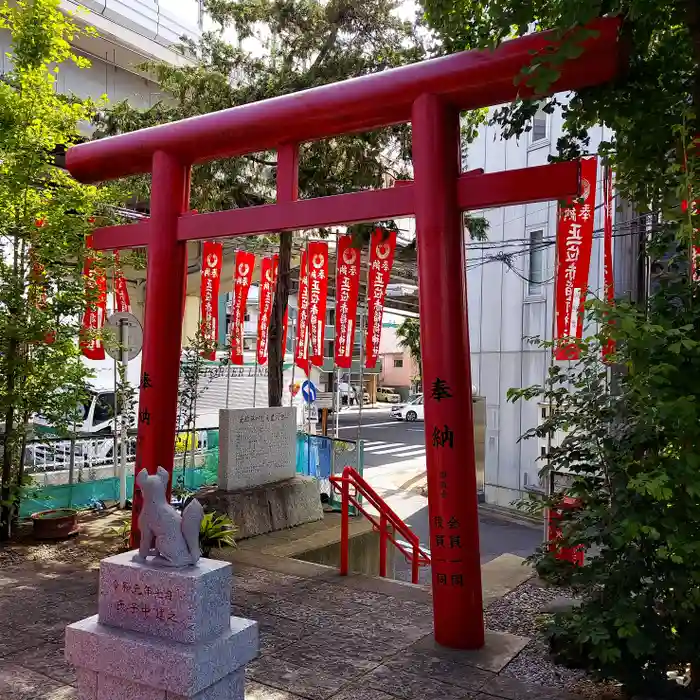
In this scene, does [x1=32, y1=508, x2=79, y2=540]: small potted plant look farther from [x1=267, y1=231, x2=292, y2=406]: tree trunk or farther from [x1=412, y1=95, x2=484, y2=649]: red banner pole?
[x1=412, y1=95, x2=484, y2=649]: red banner pole

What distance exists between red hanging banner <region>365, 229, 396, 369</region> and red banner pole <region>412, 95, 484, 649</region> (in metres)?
4.45

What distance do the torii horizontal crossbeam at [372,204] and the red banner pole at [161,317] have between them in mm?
191

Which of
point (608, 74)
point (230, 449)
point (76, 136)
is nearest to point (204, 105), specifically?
point (76, 136)

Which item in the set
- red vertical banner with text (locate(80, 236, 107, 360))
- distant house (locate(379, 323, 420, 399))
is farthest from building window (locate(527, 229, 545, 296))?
distant house (locate(379, 323, 420, 399))

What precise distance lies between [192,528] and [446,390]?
250cm

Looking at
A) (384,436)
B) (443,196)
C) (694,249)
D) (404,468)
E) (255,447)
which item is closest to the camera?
(694,249)

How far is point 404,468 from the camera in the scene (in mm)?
21359

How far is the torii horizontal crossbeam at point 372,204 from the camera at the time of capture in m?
5.11

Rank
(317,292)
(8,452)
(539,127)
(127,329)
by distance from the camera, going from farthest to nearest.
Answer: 1. (539,127)
2. (317,292)
3. (127,329)
4. (8,452)

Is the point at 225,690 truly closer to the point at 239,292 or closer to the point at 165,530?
the point at 165,530

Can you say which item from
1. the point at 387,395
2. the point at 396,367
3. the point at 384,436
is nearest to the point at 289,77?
the point at 384,436

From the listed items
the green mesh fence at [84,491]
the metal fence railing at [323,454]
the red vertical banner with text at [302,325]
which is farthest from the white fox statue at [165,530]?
the red vertical banner with text at [302,325]

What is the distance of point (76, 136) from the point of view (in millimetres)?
8633

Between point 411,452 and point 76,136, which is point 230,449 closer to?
point 76,136
